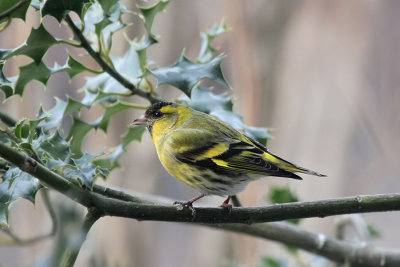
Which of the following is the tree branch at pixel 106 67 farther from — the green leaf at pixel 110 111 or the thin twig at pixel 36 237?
the thin twig at pixel 36 237

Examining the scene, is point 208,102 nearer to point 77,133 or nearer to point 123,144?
point 123,144

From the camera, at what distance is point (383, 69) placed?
24.8 ft

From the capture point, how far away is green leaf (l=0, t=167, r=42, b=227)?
1.94 meters

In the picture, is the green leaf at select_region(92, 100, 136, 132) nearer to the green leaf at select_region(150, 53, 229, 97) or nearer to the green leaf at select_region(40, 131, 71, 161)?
the green leaf at select_region(150, 53, 229, 97)

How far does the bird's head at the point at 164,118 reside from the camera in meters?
3.50

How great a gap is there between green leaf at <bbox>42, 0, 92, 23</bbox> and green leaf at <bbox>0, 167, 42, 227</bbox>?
53cm

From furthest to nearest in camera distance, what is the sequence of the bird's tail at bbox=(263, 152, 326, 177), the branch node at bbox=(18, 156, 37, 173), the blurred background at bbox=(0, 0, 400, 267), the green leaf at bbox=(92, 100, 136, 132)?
the blurred background at bbox=(0, 0, 400, 267) < the bird's tail at bbox=(263, 152, 326, 177) < the green leaf at bbox=(92, 100, 136, 132) < the branch node at bbox=(18, 156, 37, 173)

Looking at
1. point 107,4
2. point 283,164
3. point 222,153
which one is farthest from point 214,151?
point 107,4

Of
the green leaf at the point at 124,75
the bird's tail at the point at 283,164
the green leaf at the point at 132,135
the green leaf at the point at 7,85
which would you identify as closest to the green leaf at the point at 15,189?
the green leaf at the point at 7,85

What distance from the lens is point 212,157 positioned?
10.1 feet

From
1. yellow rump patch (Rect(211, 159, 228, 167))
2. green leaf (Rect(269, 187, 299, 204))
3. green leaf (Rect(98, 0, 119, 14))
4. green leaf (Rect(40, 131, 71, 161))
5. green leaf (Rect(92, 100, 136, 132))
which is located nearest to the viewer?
green leaf (Rect(40, 131, 71, 161))

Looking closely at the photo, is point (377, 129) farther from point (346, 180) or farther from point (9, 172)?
point (9, 172)

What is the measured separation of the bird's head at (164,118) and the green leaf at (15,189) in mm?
1510

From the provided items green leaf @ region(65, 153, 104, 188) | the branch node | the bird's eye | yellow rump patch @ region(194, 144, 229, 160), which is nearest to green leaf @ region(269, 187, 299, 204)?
yellow rump patch @ region(194, 144, 229, 160)
